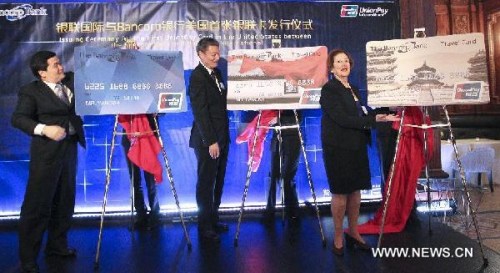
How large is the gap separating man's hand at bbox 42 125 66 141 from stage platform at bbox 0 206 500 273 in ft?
3.02

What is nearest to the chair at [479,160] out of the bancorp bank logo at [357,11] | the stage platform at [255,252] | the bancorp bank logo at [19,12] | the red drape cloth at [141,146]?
the stage platform at [255,252]

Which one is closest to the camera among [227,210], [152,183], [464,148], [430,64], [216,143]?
[430,64]

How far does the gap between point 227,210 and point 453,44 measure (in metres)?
2.57

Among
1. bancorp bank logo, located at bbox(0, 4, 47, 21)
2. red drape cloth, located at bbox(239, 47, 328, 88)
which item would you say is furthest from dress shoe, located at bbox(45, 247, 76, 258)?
bancorp bank logo, located at bbox(0, 4, 47, 21)

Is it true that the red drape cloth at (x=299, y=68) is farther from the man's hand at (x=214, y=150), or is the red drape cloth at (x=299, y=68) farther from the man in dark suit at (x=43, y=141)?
the man in dark suit at (x=43, y=141)

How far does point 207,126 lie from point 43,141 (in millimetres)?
1186

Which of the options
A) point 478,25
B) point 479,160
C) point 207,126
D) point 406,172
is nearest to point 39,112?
point 207,126

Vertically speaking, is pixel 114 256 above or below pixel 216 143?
below

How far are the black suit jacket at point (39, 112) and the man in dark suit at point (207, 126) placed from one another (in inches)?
39.2

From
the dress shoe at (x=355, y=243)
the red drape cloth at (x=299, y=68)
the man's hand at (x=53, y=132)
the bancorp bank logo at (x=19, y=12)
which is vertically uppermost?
the bancorp bank logo at (x=19, y=12)

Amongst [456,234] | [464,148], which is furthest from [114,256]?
[464,148]

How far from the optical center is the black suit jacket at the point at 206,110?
3.50m

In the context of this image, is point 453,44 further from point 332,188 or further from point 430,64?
point 332,188

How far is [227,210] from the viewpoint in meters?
4.47
